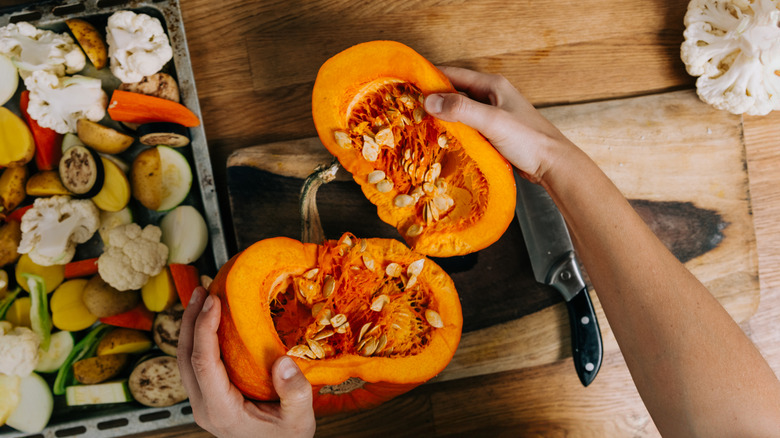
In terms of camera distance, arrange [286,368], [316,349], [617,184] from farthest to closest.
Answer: [617,184] < [316,349] < [286,368]

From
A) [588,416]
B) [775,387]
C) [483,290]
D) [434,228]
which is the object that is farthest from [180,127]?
[775,387]

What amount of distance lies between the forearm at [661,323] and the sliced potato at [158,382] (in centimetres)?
115

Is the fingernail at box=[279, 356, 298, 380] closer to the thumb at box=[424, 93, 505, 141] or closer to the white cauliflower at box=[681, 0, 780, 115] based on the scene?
the thumb at box=[424, 93, 505, 141]

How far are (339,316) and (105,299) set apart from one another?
A: 0.72 metres

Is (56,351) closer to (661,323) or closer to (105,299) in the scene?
(105,299)

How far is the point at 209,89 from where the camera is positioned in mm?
1511

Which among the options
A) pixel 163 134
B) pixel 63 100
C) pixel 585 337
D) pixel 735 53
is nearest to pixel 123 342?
pixel 163 134

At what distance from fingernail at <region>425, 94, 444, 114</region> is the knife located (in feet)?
1.26

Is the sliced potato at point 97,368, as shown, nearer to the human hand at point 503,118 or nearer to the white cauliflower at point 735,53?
the human hand at point 503,118

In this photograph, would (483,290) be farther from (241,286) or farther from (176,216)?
(176,216)

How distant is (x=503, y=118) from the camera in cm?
113

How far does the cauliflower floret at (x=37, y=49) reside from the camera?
1358 millimetres

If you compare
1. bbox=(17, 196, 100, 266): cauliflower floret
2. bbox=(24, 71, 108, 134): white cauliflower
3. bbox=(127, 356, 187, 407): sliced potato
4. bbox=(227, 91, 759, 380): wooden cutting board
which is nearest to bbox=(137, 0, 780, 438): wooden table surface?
bbox=(227, 91, 759, 380): wooden cutting board

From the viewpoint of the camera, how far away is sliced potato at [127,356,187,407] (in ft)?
→ 4.43
